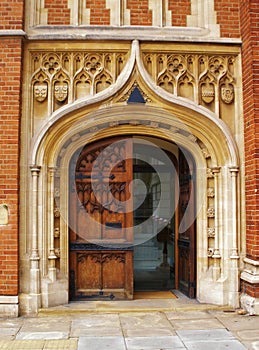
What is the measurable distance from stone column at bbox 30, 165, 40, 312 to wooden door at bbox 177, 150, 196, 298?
2540mm

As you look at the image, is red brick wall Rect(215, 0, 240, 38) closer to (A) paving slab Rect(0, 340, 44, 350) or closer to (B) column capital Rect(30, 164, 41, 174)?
(B) column capital Rect(30, 164, 41, 174)

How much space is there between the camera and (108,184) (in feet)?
24.3

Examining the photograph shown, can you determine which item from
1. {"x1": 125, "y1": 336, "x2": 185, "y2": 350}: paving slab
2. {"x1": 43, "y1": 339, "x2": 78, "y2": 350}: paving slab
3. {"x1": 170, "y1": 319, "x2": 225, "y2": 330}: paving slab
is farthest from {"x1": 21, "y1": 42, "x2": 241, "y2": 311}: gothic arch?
{"x1": 125, "y1": 336, "x2": 185, "y2": 350}: paving slab

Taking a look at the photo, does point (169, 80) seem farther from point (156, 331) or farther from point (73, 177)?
point (156, 331)

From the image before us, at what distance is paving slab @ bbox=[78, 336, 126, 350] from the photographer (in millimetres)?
5078

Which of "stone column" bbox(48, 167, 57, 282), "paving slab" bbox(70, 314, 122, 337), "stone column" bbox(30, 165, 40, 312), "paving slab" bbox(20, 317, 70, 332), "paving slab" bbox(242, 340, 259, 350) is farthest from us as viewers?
"stone column" bbox(48, 167, 57, 282)

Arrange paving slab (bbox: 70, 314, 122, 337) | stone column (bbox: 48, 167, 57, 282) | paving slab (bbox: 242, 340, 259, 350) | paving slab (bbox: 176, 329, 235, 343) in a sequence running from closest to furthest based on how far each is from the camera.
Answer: paving slab (bbox: 242, 340, 259, 350) → paving slab (bbox: 176, 329, 235, 343) → paving slab (bbox: 70, 314, 122, 337) → stone column (bbox: 48, 167, 57, 282)

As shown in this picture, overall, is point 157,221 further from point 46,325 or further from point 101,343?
point 101,343

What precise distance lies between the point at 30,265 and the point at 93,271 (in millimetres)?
1103

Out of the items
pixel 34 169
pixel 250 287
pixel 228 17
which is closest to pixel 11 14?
pixel 34 169

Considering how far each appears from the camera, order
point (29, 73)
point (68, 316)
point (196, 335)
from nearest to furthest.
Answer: point (196, 335) → point (68, 316) → point (29, 73)

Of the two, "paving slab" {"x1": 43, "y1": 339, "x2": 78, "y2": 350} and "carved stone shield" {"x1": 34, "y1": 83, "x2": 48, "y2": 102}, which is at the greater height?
"carved stone shield" {"x1": 34, "y1": 83, "x2": 48, "y2": 102}

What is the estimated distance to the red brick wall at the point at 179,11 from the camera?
23.6 feet

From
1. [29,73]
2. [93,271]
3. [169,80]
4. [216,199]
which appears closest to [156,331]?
[93,271]
